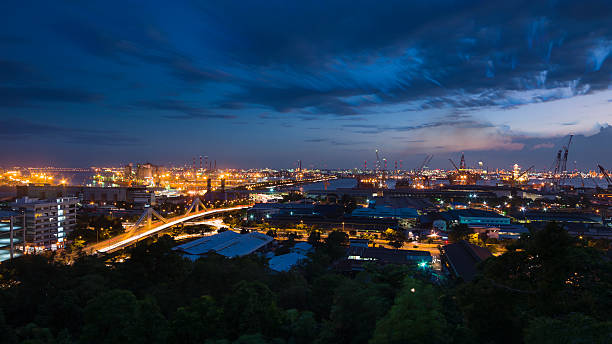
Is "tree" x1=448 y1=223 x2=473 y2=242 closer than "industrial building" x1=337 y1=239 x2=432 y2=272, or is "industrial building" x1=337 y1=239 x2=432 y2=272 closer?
"industrial building" x1=337 y1=239 x2=432 y2=272

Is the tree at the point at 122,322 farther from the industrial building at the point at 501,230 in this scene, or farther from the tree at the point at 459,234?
the industrial building at the point at 501,230

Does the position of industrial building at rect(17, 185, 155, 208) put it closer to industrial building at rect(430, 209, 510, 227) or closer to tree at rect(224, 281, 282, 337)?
industrial building at rect(430, 209, 510, 227)

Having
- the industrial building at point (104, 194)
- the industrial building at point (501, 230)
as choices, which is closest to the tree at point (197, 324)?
the industrial building at point (501, 230)

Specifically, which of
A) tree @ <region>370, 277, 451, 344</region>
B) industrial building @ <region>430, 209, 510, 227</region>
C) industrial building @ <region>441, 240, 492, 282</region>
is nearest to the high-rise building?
industrial building @ <region>441, 240, 492, 282</region>

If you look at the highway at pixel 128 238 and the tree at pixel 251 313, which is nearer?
the tree at pixel 251 313

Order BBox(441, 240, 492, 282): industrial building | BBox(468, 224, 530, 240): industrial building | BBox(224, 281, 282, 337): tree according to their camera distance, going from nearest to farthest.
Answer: BBox(224, 281, 282, 337): tree
BBox(441, 240, 492, 282): industrial building
BBox(468, 224, 530, 240): industrial building

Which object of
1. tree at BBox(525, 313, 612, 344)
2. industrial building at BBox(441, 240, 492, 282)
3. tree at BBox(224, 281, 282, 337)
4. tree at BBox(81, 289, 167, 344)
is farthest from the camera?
industrial building at BBox(441, 240, 492, 282)

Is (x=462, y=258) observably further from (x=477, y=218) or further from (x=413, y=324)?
(x=413, y=324)

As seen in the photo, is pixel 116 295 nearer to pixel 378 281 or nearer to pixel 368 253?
pixel 378 281

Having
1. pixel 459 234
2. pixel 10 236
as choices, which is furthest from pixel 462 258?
pixel 10 236
